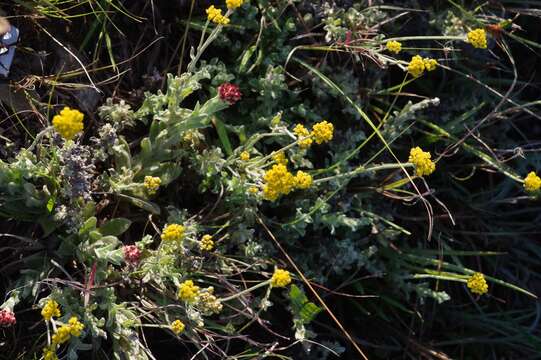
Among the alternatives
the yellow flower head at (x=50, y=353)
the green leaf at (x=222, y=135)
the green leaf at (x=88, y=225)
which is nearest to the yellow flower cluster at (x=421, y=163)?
the green leaf at (x=222, y=135)

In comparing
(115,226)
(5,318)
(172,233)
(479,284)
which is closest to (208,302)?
(172,233)

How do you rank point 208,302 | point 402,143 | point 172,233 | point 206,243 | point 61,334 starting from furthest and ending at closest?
1. point 402,143
2. point 206,243
3. point 208,302
4. point 172,233
5. point 61,334

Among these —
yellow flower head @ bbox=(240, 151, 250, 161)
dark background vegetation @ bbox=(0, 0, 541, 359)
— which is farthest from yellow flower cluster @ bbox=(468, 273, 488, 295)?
yellow flower head @ bbox=(240, 151, 250, 161)

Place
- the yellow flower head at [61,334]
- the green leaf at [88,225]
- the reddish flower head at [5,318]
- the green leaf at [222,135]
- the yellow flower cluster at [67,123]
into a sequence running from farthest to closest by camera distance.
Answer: the green leaf at [222,135]
the green leaf at [88,225]
the reddish flower head at [5,318]
the yellow flower head at [61,334]
the yellow flower cluster at [67,123]

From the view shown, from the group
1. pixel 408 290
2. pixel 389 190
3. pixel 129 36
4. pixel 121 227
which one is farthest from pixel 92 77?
pixel 408 290

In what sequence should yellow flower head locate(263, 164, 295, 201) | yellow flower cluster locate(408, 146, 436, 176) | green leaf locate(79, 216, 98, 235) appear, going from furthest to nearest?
yellow flower cluster locate(408, 146, 436, 176) < green leaf locate(79, 216, 98, 235) < yellow flower head locate(263, 164, 295, 201)

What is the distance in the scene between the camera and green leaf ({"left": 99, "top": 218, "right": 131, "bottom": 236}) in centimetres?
284

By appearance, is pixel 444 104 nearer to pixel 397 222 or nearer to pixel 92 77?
pixel 397 222

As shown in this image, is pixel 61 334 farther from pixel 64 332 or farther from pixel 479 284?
pixel 479 284

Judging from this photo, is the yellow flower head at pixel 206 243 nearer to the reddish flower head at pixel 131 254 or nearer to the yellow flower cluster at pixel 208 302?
the yellow flower cluster at pixel 208 302

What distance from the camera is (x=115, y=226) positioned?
2859 mm

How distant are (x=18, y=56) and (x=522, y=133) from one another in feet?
8.85

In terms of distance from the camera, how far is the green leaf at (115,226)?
2844 millimetres

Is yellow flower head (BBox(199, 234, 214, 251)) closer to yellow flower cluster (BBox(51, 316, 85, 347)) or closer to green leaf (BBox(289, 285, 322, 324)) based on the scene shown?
green leaf (BBox(289, 285, 322, 324))
